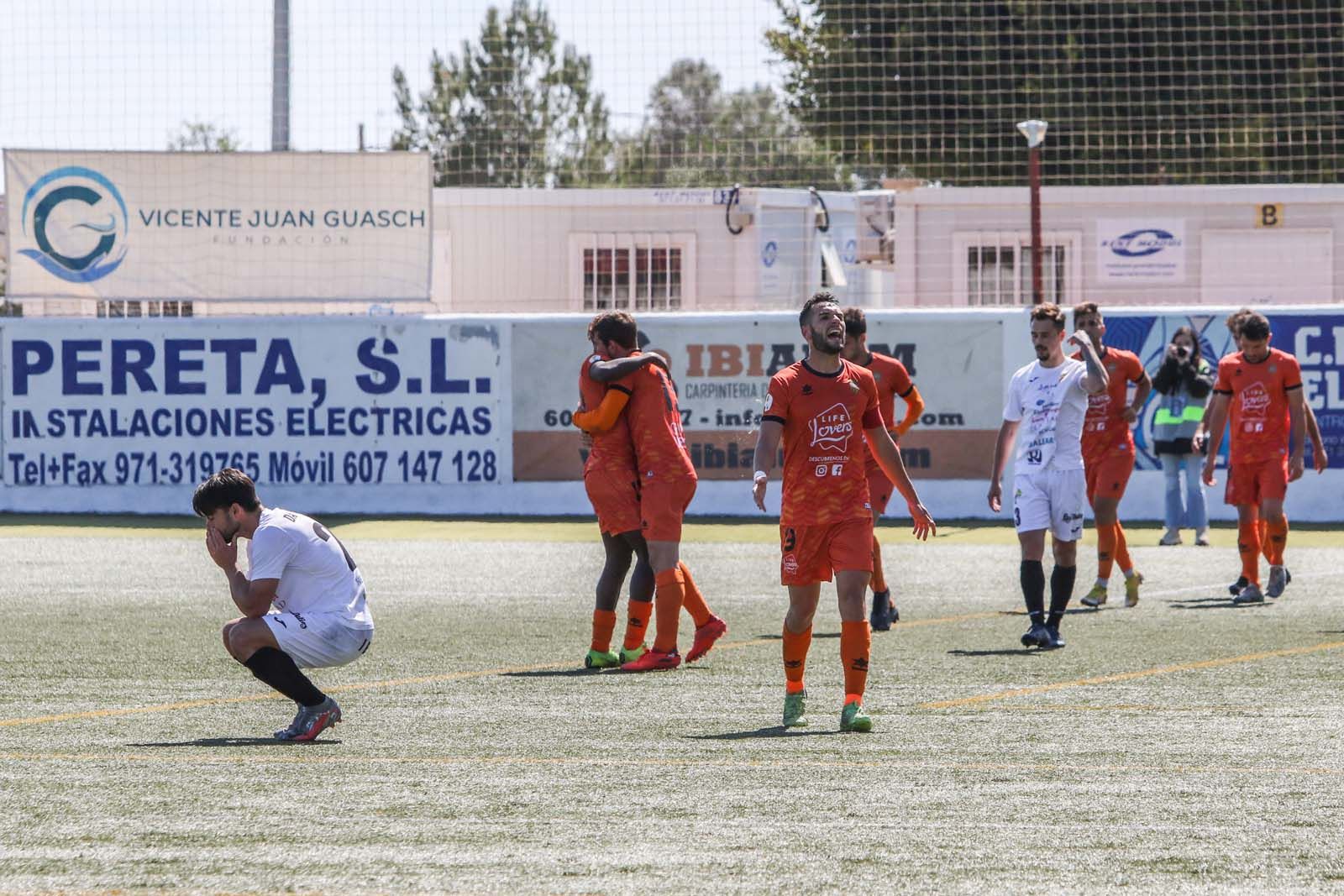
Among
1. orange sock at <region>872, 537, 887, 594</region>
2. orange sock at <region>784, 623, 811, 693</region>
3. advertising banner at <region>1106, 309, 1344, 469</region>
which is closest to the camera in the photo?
orange sock at <region>784, 623, 811, 693</region>

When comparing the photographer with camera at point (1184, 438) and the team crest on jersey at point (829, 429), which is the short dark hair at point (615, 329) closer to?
the team crest on jersey at point (829, 429)

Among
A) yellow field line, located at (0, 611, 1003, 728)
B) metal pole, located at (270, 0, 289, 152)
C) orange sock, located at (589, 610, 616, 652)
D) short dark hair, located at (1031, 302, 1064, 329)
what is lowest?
yellow field line, located at (0, 611, 1003, 728)

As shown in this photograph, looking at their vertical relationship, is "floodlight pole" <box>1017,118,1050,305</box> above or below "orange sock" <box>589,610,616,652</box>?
above

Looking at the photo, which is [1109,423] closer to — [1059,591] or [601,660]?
[1059,591]

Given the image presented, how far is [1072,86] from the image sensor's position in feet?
113

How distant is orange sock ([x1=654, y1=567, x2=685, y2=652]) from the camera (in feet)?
32.2

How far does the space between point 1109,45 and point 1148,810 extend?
26.3m

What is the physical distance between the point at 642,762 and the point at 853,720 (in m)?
1.12

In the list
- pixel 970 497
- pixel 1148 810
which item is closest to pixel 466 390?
pixel 970 497

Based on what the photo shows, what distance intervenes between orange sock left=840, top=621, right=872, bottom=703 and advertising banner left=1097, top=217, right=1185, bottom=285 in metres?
21.7

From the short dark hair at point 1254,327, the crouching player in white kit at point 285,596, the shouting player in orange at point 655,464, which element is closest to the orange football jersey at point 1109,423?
the short dark hair at point 1254,327

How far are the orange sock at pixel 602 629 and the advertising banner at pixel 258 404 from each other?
11181 millimetres

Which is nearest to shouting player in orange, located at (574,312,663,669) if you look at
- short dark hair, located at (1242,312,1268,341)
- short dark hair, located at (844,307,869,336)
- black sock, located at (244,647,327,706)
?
short dark hair, located at (844,307,869,336)

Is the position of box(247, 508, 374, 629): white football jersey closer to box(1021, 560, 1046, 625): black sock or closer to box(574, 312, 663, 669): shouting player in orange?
box(574, 312, 663, 669): shouting player in orange
